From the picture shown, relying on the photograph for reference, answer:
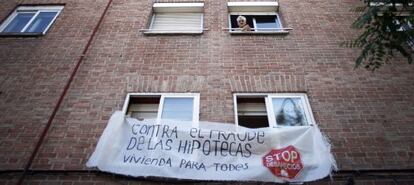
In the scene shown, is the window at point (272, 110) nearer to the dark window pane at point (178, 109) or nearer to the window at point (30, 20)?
the dark window pane at point (178, 109)

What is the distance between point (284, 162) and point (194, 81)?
2.26 m

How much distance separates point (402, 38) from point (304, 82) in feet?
6.46

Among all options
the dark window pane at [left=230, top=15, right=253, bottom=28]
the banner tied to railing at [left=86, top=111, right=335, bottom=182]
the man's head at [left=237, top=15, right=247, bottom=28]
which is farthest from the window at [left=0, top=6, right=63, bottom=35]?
the man's head at [left=237, top=15, right=247, bottom=28]

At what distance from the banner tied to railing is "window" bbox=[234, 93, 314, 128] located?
1.11 ft

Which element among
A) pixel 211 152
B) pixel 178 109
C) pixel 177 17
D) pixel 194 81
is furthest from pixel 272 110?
pixel 177 17

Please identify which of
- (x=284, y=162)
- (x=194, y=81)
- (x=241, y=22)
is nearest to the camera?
(x=284, y=162)

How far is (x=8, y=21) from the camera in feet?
24.9

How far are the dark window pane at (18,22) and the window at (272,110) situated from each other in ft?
18.2

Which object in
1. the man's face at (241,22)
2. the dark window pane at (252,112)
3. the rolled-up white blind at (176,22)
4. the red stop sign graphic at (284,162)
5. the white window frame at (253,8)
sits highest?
the white window frame at (253,8)

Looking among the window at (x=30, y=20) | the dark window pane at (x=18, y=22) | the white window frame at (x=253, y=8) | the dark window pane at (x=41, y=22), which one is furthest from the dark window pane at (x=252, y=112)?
the dark window pane at (x=18, y=22)

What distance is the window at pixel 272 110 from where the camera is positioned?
5320mm

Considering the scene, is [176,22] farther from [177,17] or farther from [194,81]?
[194,81]

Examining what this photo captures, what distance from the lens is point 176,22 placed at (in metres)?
7.70

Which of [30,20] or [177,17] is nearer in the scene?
[30,20]
